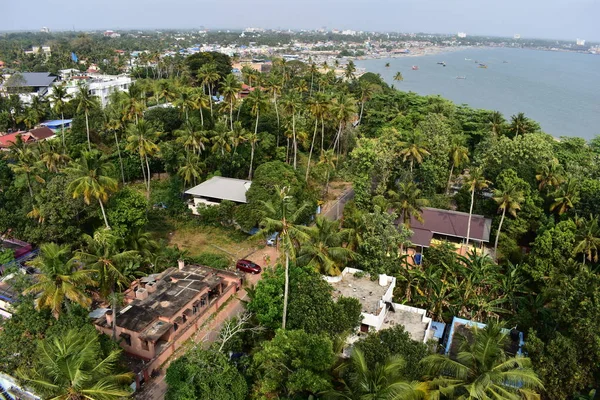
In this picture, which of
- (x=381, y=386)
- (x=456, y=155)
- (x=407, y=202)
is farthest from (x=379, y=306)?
(x=456, y=155)

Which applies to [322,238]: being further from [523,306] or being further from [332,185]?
[332,185]

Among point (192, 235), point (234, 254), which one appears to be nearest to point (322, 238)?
point (234, 254)

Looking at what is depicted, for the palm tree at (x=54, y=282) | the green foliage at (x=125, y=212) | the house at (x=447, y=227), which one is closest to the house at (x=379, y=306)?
the house at (x=447, y=227)

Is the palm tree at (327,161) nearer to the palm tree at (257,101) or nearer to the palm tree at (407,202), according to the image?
the palm tree at (257,101)

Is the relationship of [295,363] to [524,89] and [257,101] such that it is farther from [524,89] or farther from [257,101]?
[524,89]

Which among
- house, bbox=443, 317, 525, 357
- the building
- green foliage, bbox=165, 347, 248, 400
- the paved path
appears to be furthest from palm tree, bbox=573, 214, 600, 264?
the building

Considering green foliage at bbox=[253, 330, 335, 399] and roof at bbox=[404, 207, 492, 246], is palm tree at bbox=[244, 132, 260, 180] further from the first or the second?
green foliage at bbox=[253, 330, 335, 399]
